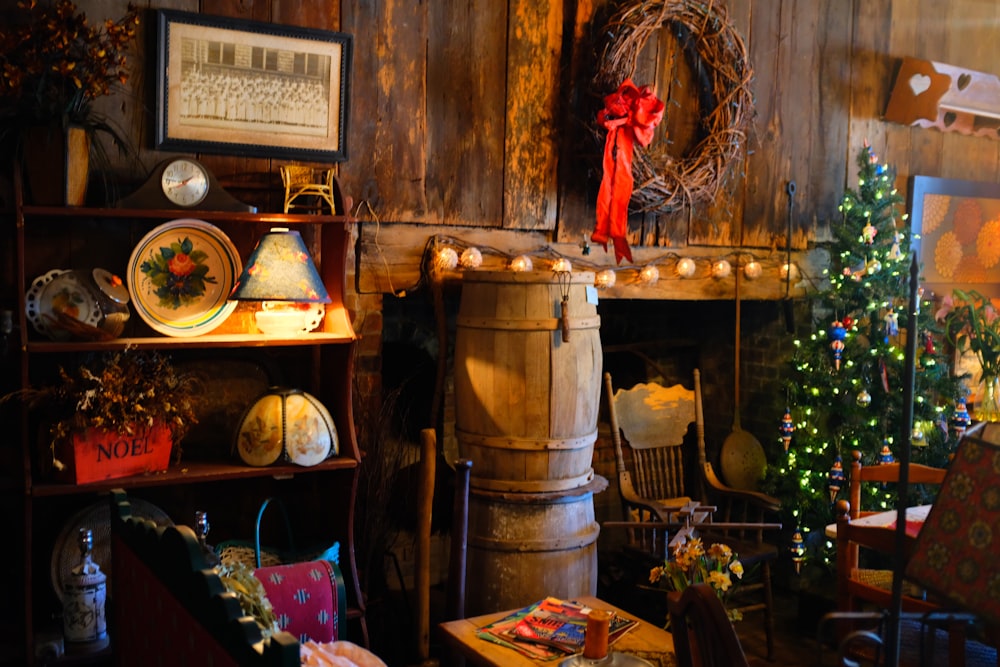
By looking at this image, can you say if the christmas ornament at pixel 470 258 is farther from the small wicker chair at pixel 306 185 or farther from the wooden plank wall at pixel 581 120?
the small wicker chair at pixel 306 185

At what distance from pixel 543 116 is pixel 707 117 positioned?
2.41 feet

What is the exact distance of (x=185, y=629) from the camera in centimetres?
173

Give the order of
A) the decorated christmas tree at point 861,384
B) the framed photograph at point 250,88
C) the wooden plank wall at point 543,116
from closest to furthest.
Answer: the framed photograph at point 250,88
the wooden plank wall at point 543,116
the decorated christmas tree at point 861,384

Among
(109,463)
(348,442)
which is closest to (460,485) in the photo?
(348,442)

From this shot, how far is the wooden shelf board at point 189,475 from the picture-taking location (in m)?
2.63

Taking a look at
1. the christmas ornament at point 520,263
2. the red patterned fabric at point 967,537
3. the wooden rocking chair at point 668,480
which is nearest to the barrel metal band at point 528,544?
the wooden rocking chair at point 668,480

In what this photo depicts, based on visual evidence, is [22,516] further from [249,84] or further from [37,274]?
[249,84]

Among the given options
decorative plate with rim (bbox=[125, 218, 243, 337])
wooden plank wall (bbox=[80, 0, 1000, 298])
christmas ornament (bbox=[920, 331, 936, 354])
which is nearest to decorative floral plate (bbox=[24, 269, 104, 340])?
decorative plate with rim (bbox=[125, 218, 243, 337])

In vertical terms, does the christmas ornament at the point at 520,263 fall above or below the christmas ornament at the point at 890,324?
above

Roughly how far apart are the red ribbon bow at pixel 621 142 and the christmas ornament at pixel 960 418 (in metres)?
1.64

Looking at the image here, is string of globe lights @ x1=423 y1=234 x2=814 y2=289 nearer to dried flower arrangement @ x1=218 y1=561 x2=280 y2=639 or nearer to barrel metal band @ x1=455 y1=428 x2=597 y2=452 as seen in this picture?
A: barrel metal band @ x1=455 y1=428 x2=597 y2=452

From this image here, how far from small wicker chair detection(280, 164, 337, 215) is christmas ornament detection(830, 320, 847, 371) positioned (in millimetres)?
2212

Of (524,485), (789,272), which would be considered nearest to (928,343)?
(789,272)

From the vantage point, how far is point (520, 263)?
11.6 ft
